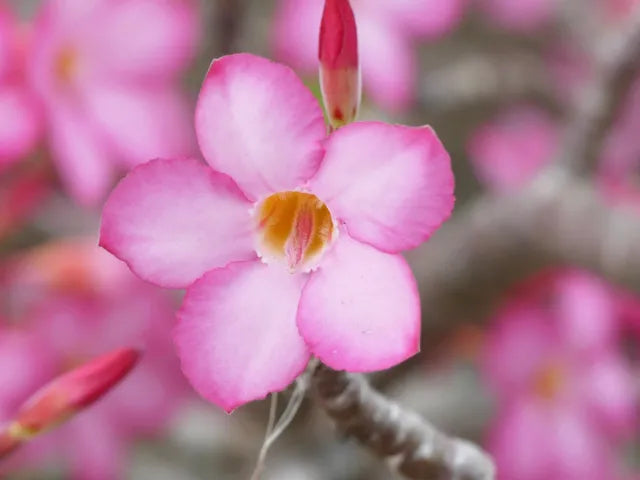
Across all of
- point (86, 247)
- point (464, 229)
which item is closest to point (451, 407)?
point (464, 229)

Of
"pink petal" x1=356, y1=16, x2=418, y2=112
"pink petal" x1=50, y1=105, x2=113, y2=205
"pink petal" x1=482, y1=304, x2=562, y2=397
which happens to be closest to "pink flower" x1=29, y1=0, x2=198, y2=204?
"pink petal" x1=50, y1=105, x2=113, y2=205

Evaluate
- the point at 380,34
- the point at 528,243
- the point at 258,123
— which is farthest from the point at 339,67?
the point at 380,34

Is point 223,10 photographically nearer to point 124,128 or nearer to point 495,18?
point 124,128

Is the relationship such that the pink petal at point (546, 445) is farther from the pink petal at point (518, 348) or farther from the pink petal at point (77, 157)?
the pink petal at point (77, 157)

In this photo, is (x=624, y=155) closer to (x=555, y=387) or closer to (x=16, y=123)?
(x=555, y=387)

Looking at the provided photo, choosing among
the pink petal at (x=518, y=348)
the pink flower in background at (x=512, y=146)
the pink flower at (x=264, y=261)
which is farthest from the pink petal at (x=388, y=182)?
the pink flower in background at (x=512, y=146)

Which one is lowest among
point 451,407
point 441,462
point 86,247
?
point 451,407
